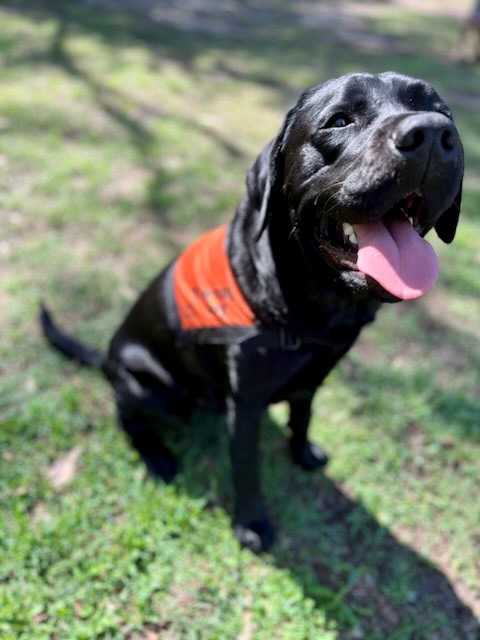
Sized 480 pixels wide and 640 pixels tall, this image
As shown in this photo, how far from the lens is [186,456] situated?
105 inches

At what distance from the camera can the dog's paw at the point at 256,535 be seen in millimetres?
2299

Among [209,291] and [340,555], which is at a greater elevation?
[209,291]

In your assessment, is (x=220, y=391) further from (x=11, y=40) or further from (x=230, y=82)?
(x=11, y=40)

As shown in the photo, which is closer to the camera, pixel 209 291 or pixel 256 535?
pixel 209 291

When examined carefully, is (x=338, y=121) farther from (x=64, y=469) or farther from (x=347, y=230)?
(x=64, y=469)

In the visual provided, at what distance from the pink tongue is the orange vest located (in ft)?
1.80

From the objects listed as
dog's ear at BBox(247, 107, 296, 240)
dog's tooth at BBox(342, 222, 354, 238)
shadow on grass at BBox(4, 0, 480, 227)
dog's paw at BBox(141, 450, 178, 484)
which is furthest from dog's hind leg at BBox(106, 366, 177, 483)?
shadow on grass at BBox(4, 0, 480, 227)

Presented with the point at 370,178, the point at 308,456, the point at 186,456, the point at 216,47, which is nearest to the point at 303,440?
the point at 308,456

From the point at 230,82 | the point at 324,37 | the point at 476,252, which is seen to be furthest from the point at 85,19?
the point at 476,252

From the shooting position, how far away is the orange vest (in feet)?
6.67

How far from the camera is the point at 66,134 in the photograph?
493 centimetres

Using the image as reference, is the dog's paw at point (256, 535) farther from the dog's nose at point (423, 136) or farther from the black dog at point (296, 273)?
the dog's nose at point (423, 136)

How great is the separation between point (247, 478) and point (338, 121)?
1.40m

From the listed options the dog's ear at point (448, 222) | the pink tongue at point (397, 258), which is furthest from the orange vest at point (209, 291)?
the dog's ear at point (448, 222)
